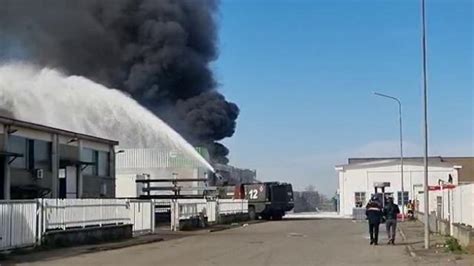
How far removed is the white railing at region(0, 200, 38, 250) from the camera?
853 inches

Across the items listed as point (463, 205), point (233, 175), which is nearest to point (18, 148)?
point (463, 205)

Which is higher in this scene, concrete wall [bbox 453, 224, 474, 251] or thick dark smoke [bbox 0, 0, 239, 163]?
thick dark smoke [bbox 0, 0, 239, 163]

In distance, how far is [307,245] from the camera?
2708cm

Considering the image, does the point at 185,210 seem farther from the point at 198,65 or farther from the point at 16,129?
the point at 198,65

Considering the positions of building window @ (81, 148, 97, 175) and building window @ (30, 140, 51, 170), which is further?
building window @ (81, 148, 97, 175)

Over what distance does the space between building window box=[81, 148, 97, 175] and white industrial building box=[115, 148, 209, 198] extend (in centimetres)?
794

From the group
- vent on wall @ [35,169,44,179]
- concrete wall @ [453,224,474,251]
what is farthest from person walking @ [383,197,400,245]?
vent on wall @ [35,169,44,179]

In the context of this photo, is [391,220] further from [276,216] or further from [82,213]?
[276,216]

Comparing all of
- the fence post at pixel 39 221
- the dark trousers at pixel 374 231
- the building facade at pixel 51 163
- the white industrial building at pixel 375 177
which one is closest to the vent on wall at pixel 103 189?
the building facade at pixel 51 163

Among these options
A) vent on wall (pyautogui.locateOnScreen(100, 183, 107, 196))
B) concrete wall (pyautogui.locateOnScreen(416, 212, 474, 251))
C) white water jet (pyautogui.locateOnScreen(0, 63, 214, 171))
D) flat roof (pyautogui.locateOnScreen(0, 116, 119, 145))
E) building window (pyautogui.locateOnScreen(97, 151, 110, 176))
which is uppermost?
white water jet (pyautogui.locateOnScreen(0, 63, 214, 171))

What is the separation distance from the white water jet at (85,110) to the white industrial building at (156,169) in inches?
116

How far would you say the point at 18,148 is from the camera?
34875 millimetres

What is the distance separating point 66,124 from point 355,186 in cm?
3774

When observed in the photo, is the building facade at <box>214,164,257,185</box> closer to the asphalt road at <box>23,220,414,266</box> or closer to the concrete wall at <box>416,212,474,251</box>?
the concrete wall at <box>416,212,474,251</box>
